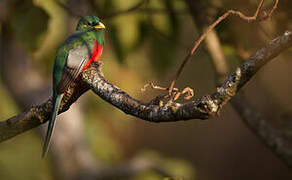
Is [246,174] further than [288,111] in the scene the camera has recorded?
Yes

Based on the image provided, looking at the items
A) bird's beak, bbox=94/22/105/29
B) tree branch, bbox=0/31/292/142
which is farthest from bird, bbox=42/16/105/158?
tree branch, bbox=0/31/292/142

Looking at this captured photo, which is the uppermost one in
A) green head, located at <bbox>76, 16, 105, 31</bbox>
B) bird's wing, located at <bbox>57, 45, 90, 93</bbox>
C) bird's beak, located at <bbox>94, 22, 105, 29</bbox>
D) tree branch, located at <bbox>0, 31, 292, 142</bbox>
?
green head, located at <bbox>76, 16, 105, 31</bbox>

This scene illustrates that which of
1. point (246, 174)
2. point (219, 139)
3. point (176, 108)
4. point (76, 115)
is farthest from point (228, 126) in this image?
point (176, 108)

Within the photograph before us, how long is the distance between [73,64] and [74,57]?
0.12 metres

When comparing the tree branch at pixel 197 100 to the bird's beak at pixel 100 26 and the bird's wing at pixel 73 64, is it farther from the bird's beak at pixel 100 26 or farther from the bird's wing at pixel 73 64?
the bird's beak at pixel 100 26

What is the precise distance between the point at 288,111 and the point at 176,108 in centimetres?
190

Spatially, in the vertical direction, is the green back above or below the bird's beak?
below

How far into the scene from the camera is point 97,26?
3781mm

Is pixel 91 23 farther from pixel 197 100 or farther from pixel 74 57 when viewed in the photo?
pixel 197 100

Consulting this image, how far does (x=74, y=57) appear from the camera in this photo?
3.27m

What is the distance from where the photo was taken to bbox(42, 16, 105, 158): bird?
285 centimetres

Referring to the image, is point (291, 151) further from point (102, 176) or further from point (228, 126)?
point (228, 126)

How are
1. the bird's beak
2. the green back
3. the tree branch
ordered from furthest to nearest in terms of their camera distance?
1. the bird's beak
2. the green back
3. the tree branch

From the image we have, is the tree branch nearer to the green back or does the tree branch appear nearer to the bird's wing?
the bird's wing
